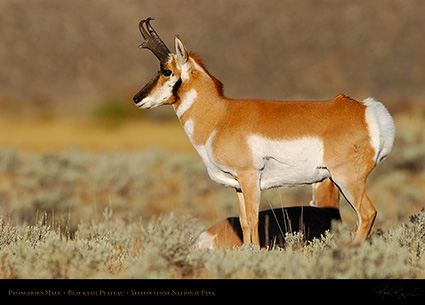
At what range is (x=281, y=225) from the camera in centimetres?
779

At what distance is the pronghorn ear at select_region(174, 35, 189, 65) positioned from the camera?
21.3 ft

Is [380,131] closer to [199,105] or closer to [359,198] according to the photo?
[359,198]

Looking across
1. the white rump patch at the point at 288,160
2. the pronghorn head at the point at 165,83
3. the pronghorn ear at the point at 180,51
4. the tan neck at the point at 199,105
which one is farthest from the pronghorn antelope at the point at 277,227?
the pronghorn ear at the point at 180,51

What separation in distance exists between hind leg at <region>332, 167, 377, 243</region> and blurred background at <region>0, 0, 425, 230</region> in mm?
28684

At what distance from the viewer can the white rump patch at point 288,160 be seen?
6.16 m

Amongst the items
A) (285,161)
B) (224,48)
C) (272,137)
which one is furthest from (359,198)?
(224,48)

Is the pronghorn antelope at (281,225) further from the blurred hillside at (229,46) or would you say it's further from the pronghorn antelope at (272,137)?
the blurred hillside at (229,46)

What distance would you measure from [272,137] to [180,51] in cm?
142

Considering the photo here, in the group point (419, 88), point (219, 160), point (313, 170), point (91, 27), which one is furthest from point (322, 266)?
point (91, 27)

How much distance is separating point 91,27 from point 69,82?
290 inches
